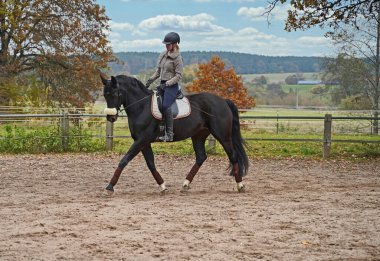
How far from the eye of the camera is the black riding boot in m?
9.91

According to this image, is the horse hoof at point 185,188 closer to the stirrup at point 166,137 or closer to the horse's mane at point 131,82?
the stirrup at point 166,137

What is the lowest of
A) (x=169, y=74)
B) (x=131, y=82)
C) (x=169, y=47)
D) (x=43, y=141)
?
(x=43, y=141)

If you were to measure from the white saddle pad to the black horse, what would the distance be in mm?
71

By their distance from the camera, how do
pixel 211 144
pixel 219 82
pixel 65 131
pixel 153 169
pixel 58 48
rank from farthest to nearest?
pixel 219 82 < pixel 58 48 < pixel 65 131 < pixel 211 144 < pixel 153 169

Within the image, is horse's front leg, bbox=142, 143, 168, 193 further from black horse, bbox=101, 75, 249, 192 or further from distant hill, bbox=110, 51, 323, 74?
distant hill, bbox=110, 51, 323, 74

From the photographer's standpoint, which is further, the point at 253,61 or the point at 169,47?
the point at 253,61

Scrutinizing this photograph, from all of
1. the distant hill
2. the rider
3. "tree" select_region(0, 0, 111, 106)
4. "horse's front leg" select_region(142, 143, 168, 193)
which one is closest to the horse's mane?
the rider

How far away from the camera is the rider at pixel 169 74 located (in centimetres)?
977

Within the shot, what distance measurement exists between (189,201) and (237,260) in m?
3.61

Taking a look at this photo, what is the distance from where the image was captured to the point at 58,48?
31.6 metres

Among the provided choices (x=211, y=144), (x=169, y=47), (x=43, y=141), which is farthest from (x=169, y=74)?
(x=43, y=141)

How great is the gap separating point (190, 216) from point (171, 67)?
3.10 metres

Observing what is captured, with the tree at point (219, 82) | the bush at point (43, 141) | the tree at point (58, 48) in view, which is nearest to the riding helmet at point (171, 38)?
the bush at point (43, 141)

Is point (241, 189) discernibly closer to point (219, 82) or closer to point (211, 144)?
point (211, 144)
